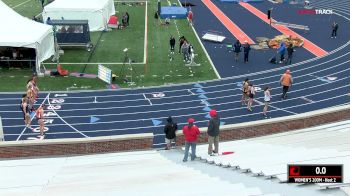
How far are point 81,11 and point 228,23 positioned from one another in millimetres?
12414

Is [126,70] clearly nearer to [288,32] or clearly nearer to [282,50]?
[282,50]

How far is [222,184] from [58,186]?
3215 millimetres

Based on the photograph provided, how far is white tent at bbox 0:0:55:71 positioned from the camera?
24.4m

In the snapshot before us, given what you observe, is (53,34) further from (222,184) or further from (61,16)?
(222,184)

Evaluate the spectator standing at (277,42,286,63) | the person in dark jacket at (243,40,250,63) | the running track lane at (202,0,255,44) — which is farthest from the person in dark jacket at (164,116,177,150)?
the running track lane at (202,0,255,44)

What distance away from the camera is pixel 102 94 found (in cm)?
2191

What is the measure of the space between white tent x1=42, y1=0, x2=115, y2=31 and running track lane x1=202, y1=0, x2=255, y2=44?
9387 millimetres

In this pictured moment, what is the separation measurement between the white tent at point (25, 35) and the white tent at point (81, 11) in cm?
523

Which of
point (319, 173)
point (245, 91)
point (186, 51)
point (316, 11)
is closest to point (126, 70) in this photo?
point (186, 51)

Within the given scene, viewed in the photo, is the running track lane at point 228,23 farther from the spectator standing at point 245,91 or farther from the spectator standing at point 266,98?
the spectator standing at point 266,98

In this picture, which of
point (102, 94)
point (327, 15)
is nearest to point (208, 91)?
point (102, 94)

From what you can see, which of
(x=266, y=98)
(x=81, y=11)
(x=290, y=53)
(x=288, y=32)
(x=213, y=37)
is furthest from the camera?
(x=288, y=32)

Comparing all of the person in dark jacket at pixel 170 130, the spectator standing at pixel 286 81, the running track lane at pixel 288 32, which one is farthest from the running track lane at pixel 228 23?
the person in dark jacket at pixel 170 130

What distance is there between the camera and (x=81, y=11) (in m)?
32.8
